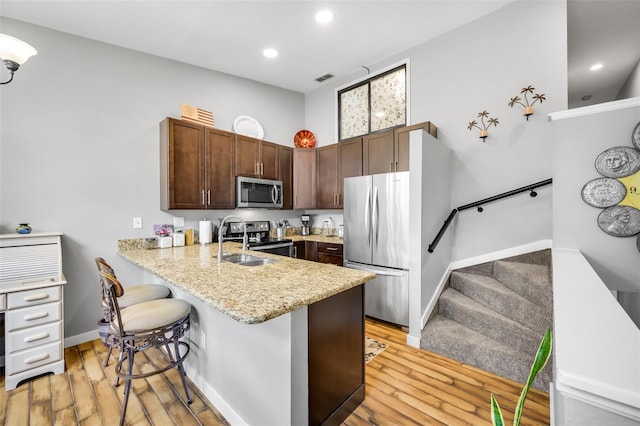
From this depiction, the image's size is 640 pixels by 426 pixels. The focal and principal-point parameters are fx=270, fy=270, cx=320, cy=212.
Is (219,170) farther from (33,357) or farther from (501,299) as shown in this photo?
(501,299)

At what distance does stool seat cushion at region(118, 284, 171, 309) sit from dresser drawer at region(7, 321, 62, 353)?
679 mm

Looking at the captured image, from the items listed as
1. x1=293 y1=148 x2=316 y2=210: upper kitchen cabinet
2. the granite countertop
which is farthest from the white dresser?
x1=293 y1=148 x2=316 y2=210: upper kitchen cabinet

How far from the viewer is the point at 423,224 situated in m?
2.63

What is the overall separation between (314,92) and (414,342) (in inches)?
162

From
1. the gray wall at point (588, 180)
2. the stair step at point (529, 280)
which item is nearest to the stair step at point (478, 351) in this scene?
the stair step at point (529, 280)

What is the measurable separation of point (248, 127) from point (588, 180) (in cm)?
384

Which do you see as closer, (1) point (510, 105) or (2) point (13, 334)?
(2) point (13, 334)

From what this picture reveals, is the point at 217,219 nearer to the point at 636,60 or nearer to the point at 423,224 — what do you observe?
the point at 423,224

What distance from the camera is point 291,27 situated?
9.70ft

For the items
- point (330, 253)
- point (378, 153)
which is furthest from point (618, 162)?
point (330, 253)

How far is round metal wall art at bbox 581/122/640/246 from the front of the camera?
4.94 feet

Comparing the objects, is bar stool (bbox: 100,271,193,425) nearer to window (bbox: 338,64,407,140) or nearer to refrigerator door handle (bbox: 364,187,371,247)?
refrigerator door handle (bbox: 364,187,371,247)

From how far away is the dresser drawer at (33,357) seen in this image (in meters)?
2.08

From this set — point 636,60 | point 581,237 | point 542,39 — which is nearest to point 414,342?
point 581,237
